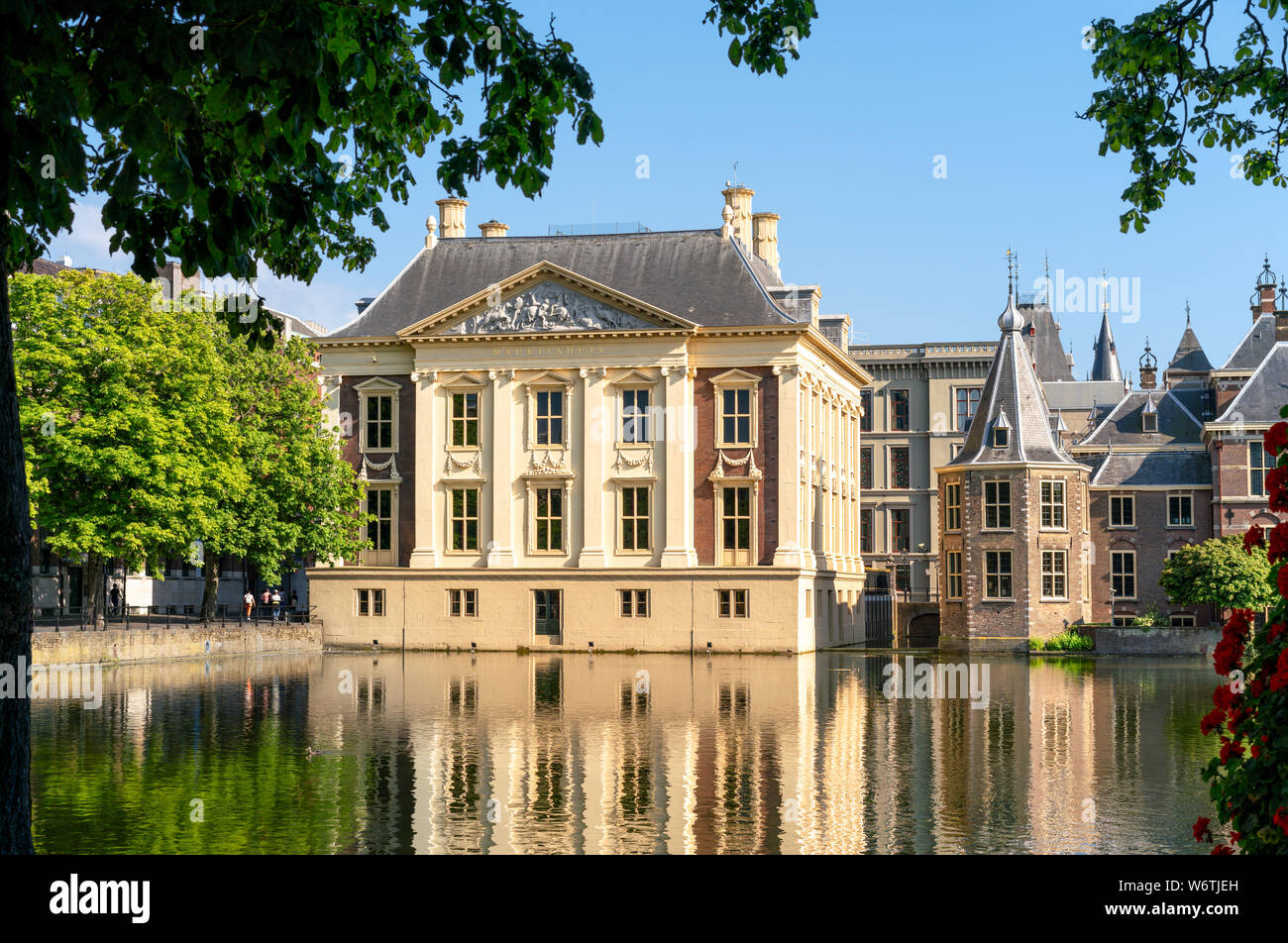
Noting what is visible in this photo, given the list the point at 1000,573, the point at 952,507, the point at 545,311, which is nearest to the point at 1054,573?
the point at 1000,573

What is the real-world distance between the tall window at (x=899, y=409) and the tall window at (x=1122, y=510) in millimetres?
17945

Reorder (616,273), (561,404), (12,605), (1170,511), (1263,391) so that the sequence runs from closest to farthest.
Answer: (12,605), (561,404), (616,273), (1263,391), (1170,511)

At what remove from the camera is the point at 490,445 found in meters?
62.3

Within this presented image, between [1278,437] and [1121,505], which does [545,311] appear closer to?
[1121,505]

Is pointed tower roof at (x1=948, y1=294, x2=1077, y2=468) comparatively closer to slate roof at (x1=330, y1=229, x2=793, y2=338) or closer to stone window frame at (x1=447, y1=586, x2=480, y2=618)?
slate roof at (x1=330, y1=229, x2=793, y2=338)

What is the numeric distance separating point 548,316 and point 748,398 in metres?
9.31

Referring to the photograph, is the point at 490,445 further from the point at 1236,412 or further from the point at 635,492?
the point at 1236,412

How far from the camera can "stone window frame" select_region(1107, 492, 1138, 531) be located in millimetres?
71938

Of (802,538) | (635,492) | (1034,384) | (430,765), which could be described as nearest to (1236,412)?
(1034,384)

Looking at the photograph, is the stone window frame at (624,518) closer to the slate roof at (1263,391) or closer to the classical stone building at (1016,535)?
the classical stone building at (1016,535)

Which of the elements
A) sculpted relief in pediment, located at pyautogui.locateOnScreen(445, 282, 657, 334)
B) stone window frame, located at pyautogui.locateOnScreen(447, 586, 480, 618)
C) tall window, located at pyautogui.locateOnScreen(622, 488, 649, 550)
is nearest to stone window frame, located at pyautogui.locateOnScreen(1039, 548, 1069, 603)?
tall window, located at pyautogui.locateOnScreen(622, 488, 649, 550)

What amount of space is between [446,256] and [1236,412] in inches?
1527

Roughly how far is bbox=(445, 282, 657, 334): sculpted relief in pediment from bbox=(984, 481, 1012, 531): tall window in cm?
1647

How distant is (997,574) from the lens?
61750 mm
